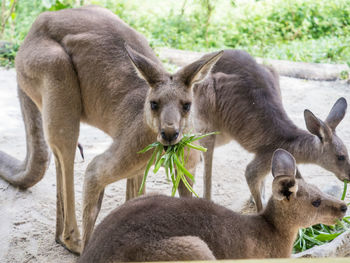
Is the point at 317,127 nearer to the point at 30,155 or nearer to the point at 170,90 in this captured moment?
the point at 170,90

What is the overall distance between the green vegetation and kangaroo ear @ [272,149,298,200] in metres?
5.63

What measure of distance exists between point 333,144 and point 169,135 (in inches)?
77.9

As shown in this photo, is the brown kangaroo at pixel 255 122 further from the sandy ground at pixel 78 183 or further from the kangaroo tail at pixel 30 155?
the kangaroo tail at pixel 30 155

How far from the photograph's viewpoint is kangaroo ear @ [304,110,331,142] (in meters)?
4.52

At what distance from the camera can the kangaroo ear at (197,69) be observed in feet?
11.7

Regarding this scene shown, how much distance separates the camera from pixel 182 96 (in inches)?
141

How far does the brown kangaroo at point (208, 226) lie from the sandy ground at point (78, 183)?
4.21 feet

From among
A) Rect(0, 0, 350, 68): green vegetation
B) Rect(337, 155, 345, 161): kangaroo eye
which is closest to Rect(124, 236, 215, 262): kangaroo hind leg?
Rect(337, 155, 345, 161): kangaroo eye

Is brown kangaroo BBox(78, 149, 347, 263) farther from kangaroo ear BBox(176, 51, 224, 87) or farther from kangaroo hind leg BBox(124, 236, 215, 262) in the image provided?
kangaroo ear BBox(176, 51, 224, 87)

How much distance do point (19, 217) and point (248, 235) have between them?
222 cm

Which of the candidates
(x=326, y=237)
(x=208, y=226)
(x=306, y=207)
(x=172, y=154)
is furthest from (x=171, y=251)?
(x=326, y=237)

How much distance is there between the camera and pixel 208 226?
3.41 metres

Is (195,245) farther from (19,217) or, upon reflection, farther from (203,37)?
(203,37)

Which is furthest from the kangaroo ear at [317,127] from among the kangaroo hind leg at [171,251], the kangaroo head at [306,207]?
the kangaroo hind leg at [171,251]
